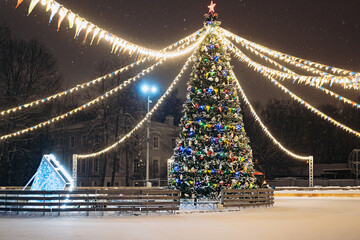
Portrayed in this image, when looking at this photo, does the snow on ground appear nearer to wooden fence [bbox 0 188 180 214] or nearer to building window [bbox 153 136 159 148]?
wooden fence [bbox 0 188 180 214]

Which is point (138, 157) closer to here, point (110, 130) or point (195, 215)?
point (110, 130)

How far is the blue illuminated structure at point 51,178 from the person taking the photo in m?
18.6

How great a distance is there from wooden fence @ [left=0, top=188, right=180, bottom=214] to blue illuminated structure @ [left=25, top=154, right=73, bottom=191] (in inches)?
28.2

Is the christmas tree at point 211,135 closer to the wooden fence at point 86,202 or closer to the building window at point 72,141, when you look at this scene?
the wooden fence at point 86,202

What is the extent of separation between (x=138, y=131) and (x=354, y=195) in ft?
65.2

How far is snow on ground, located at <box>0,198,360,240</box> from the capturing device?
11.1 metres

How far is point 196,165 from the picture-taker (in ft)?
65.3

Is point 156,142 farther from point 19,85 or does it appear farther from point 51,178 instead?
point 51,178

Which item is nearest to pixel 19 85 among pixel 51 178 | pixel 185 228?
pixel 51 178

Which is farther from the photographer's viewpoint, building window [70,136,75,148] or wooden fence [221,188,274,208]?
building window [70,136,75,148]

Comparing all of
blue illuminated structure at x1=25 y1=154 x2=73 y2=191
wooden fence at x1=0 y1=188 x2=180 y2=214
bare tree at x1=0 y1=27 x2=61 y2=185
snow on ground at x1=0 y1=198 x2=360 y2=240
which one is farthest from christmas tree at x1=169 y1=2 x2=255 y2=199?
bare tree at x1=0 y1=27 x2=61 y2=185

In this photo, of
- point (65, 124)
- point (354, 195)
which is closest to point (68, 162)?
point (65, 124)

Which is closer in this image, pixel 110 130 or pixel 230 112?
pixel 230 112

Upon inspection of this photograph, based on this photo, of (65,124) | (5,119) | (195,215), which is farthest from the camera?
(65,124)
